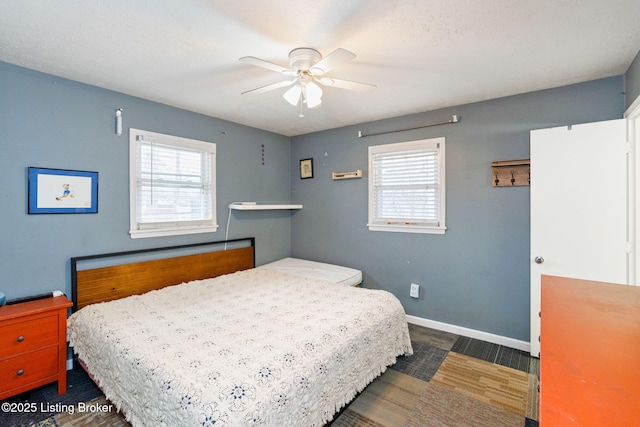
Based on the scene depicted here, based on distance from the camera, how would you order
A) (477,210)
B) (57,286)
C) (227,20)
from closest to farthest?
(227,20)
(57,286)
(477,210)

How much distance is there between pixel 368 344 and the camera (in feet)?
7.18

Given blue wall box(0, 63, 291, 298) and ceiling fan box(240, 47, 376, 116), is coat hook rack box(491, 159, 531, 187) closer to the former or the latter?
ceiling fan box(240, 47, 376, 116)

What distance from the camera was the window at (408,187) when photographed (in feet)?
11.2

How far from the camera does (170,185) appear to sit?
3260 mm

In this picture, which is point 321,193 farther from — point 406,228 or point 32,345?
point 32,345

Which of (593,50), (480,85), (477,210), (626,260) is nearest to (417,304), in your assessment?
(477,210)

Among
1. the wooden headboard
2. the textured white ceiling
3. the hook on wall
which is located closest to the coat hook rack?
the textured white ceiling

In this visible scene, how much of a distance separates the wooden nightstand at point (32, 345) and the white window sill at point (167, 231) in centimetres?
85

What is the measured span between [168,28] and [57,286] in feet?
7.56

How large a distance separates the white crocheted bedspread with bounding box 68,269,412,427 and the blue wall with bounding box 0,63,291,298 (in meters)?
0.56

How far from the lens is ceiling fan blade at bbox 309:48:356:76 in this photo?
1710 mm

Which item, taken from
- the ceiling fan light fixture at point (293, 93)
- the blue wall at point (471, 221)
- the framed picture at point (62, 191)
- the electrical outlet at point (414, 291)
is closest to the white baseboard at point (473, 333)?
the blue wall at point (471, 221)

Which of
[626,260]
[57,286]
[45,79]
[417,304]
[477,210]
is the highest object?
[45,79]

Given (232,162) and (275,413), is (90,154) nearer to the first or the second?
(232,162)
